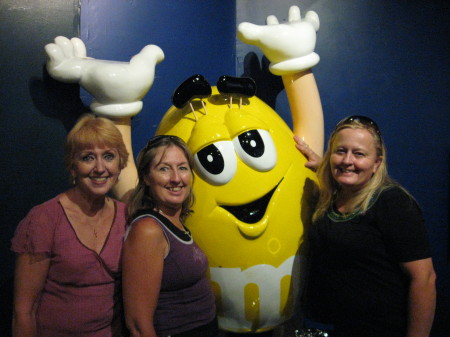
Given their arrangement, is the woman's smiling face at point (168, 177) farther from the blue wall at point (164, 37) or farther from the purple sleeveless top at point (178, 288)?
the blue wall at point (164, 37)

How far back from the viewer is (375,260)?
1.16 meters

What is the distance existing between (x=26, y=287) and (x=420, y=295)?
1.14 meters

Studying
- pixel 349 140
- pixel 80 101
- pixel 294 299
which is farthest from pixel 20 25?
pixel 294 299

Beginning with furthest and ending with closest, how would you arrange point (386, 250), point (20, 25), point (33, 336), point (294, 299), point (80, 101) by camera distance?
point (80, 101) < point (20, 25) < point (294, 299) < point (386, 250) < point (33, 336)

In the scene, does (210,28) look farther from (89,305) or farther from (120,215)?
(89,305)

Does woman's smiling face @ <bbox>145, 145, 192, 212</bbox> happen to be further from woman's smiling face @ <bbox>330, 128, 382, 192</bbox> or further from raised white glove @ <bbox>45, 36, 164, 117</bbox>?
woman's smiling face @ <bbox>330, 128, 382, 192</bbox>

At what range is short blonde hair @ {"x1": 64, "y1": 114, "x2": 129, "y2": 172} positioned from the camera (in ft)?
3.68

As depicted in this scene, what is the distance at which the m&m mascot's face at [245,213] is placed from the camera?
1277 mm

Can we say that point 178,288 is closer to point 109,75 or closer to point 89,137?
point 89,137

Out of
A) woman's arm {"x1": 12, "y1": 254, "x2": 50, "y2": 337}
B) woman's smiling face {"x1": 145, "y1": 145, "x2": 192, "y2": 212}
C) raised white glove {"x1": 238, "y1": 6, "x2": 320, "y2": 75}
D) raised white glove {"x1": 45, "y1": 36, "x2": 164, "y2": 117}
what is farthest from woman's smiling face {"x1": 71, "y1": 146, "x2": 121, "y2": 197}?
raised white glove {"x1": 238, "y1": 6, "x2": 320, "y2": 75}

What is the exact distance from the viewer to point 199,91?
1.36 meters

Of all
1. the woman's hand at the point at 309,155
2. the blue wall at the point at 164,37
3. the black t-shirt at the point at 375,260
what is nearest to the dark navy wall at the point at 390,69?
the blue wall at the point at 164,37

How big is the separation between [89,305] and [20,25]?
1208 mm

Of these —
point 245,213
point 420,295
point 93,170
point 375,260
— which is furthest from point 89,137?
point 420,295
